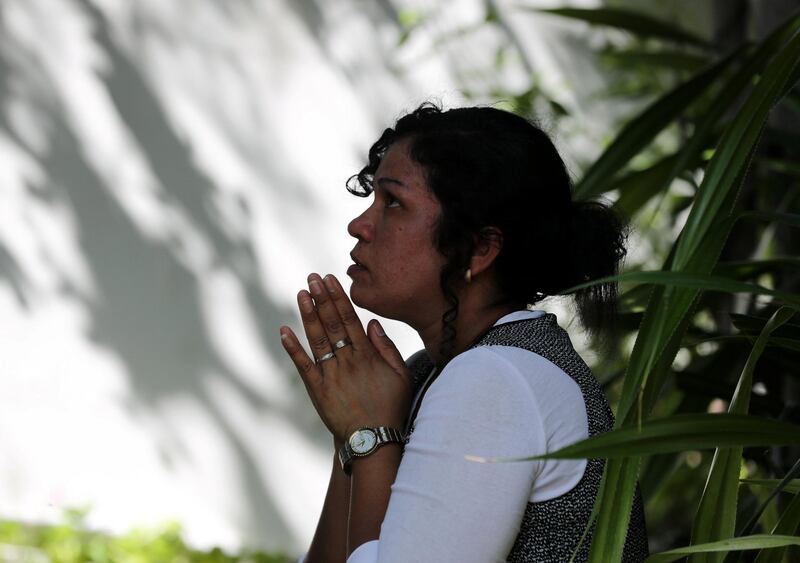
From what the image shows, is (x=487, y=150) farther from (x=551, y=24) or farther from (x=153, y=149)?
(x=551, y=24)

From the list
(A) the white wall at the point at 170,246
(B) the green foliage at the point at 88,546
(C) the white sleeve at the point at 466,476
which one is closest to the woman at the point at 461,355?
(C) the white sleeve at the point at 466,476

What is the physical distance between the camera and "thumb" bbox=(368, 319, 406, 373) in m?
1.37

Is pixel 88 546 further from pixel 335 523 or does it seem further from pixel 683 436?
pixel 683 436

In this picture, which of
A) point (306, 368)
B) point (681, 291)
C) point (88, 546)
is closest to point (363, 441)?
point (306, 368)

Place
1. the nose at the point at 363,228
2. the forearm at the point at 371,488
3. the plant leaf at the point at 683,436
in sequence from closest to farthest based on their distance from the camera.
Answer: the plant leaf at the point at 683,436 → the forearm at the point at 371,488 → the nose at the point at 363,228

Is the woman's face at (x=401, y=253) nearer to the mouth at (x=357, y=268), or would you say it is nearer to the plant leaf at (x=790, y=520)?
the mouth at (x=357, y=268)

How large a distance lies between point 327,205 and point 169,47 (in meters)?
0.71

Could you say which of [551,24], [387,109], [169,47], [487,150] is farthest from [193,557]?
[551,24]

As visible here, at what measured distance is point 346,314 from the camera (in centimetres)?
138

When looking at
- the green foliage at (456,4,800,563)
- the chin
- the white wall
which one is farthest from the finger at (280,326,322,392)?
the white wall

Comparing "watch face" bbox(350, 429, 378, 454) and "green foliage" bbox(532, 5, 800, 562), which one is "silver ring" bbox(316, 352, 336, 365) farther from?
"green foliage" bbox(532, 5, 800, 562)

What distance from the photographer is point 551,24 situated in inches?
186

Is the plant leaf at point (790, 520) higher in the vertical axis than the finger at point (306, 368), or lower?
lower

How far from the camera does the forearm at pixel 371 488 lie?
124 centimetres
